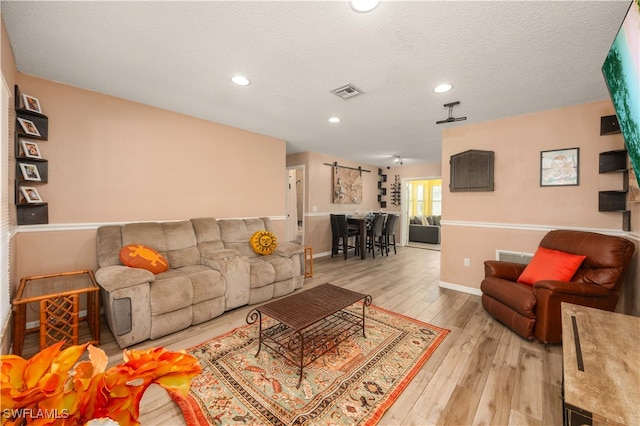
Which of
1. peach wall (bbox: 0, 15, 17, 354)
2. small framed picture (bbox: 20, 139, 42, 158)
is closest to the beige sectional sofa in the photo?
peach wall (bbox: 0, 15, 17, 354)

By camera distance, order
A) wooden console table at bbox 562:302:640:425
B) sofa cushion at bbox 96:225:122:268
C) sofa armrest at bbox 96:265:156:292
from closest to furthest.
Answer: wooden console table at bbox 562:302:640:425, sofa armrest at bbox 96:265:156:292, sofa cushion at bbox 96:225:122:268

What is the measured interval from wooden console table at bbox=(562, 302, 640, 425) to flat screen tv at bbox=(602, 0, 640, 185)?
3.15ft

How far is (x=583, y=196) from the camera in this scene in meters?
2.86

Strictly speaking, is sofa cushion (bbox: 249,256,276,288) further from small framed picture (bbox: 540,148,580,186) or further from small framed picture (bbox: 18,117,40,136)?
small framed picture (bbox: 540,148,580,186)

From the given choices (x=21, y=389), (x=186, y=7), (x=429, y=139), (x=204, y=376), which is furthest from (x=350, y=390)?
(x=429, y=139)

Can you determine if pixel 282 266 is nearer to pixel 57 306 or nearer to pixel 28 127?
pixel 57 306

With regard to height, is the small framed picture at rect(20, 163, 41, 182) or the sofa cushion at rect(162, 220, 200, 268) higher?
the small framed picture at rect(20, 163, 41, 182)

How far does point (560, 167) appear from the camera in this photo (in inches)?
118

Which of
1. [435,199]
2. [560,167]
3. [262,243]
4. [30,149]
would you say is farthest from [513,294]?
[435,199]

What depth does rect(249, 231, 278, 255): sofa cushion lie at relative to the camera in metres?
3.51

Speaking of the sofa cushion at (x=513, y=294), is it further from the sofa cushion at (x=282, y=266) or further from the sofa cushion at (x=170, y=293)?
the sofa cushion at (x=170, y=293)

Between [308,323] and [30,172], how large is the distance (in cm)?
285

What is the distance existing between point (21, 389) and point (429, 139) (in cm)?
496

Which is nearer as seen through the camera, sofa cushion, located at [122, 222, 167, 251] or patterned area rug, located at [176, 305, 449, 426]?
patterned area rug, located at [176, 305, 449, 426]
